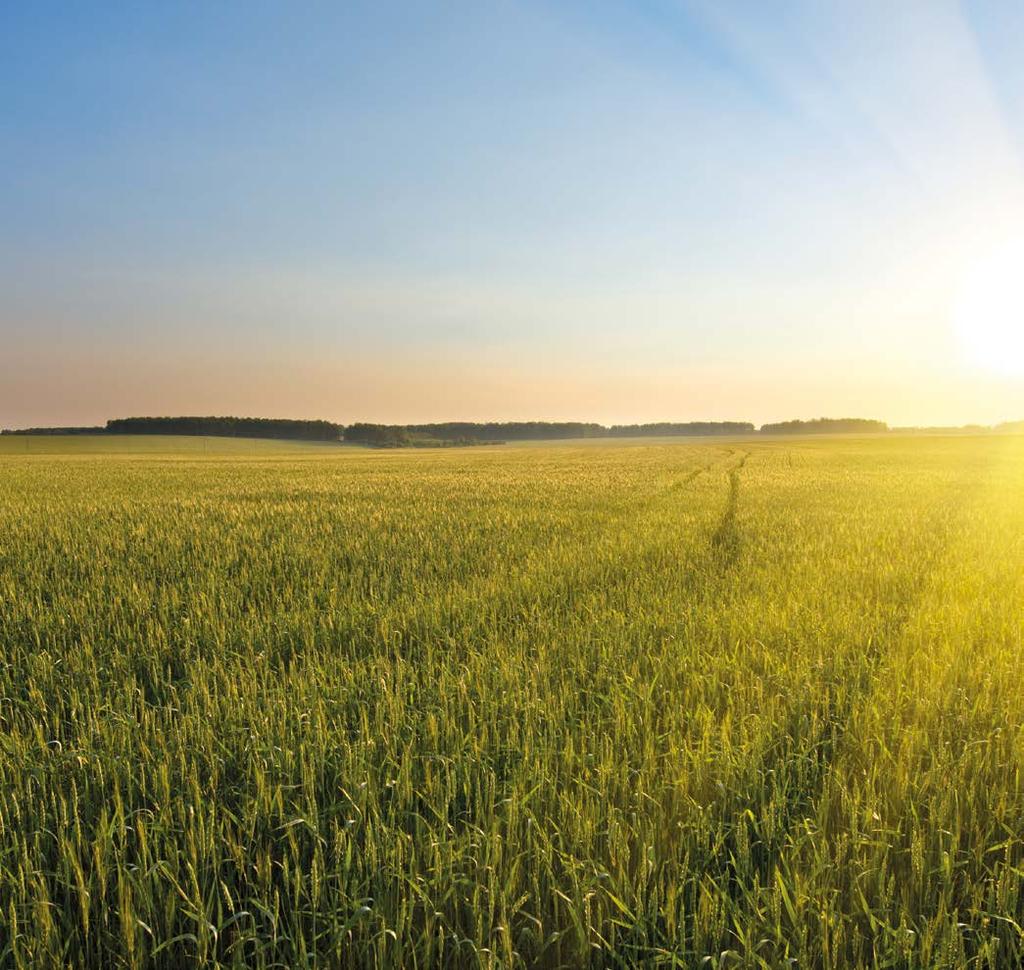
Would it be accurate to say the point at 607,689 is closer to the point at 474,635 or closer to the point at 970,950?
the point at 474,635

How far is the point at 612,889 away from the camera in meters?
2.41

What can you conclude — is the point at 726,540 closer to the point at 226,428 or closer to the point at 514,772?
Answer: the point at 514,772

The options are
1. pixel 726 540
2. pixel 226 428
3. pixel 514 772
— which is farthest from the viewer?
pixel 226 428

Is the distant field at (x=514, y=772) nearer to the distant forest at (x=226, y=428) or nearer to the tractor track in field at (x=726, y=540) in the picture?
the tractor track in field at (x=726, y=540)

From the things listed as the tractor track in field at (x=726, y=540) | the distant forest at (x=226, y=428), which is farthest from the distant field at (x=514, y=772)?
the distant forest at (x=226, y=428)

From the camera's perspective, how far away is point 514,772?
3.14 m

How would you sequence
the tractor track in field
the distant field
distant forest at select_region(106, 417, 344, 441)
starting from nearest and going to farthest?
1. the distant field
2. the tractor track in field
3. distant forest at select_region(106, 417, 344, 441)

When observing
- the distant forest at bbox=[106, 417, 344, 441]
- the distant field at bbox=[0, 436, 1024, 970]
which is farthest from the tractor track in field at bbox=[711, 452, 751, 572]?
the distant forest at bbox=[106, 417, 344, 441]

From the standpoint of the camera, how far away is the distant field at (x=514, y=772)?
7.50ft

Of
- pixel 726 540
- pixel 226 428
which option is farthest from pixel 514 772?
pixel 226 428

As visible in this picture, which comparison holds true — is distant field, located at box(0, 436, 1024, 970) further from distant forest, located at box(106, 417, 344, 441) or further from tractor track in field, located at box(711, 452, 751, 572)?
distant forest, located at box(106, 417, 344, 441)

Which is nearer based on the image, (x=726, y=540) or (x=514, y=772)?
(x=514, y=772)

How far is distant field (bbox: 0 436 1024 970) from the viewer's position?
2.29 m

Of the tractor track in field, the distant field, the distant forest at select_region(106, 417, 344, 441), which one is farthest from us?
the distant forest at select_region(106, 417, 344, 441)
